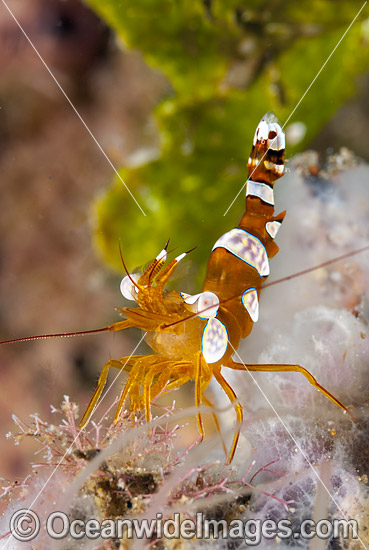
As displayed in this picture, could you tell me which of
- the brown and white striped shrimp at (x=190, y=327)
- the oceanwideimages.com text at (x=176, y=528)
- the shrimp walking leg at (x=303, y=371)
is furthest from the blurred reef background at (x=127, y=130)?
the oceanwideimages.com text at (x=176, y=528)

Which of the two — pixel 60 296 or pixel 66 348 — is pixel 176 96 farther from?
pixel 66 348

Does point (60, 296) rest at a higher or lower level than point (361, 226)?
lower

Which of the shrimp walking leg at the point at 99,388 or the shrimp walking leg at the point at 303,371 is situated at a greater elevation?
the shrimp walking leg at the point at 303,371

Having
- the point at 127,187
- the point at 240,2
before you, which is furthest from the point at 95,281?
the point at 240,2

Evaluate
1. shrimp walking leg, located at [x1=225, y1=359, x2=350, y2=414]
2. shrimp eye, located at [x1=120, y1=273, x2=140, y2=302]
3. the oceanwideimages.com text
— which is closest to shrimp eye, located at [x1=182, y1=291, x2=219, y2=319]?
shrimp eye, located at [x1=120, y1=273, x2=140, y2=302]

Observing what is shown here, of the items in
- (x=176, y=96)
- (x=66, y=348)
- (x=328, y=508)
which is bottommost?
(x=66, y=348)

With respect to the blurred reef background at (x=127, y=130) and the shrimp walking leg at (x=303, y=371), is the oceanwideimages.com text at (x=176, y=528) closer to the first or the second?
the shrimp walking leg at (x=303, y=371)

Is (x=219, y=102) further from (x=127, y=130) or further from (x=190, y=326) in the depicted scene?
(x=190, y=326)

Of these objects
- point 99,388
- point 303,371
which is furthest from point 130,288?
point 303,371
